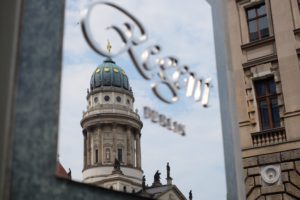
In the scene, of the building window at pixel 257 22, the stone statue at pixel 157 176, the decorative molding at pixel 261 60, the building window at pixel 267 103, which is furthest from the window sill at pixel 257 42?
the stone statue at pixel 157 176

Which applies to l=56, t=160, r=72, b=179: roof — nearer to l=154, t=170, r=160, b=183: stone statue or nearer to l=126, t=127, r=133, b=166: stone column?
l=126, t=127, r=133, b=166: stone column

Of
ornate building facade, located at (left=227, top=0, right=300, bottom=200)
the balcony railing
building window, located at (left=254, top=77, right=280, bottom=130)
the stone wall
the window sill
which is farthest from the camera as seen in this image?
the window sill

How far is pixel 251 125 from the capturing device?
17891 mm

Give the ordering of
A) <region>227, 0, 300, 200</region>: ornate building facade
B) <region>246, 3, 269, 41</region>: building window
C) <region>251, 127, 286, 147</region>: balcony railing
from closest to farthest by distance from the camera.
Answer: <region>227, 0, 300, 200</region>: ornate building facade, <region>251, 127, 286, 147</region>: balcony railing, <region>246, 3, 269, 41</region>: building window

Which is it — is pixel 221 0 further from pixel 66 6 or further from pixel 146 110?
pixel 66 6

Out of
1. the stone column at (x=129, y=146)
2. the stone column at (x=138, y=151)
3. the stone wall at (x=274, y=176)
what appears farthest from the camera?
the stone wall at (x=274, y=176)

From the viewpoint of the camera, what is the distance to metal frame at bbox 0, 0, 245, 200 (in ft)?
20.1

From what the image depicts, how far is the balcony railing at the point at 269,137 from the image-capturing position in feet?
56.2

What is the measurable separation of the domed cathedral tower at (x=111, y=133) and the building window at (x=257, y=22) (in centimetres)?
1135

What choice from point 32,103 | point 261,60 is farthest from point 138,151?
point 261,60

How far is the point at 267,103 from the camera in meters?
18.0

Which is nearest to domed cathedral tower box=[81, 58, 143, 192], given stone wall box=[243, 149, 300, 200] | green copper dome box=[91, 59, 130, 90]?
green copper dome box=[91, 59, 130, 90]

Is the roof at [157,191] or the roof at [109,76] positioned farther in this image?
the roof at [157,191]

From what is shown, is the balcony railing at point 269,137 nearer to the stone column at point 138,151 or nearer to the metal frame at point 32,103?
the stone column at point 138,151
